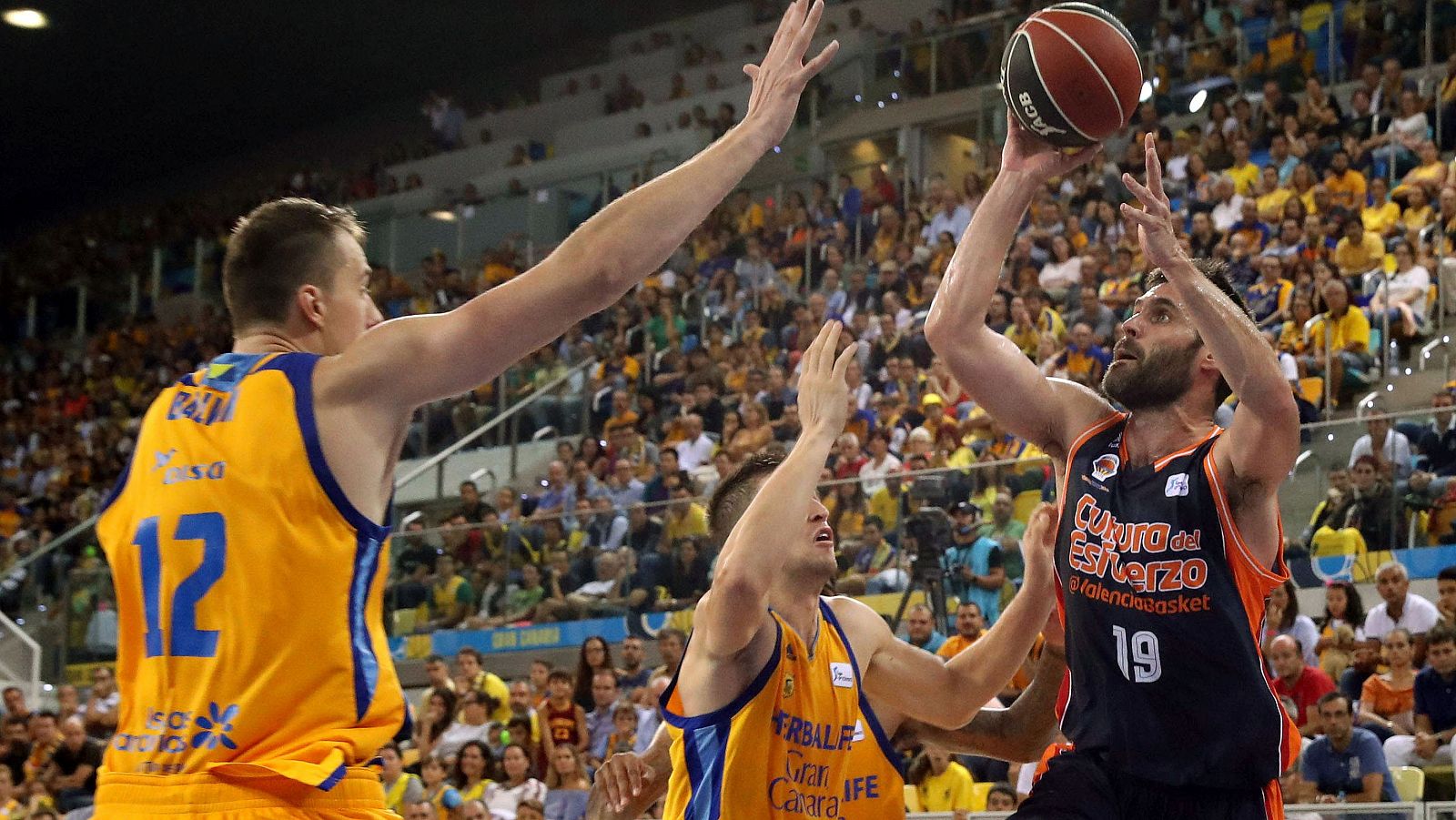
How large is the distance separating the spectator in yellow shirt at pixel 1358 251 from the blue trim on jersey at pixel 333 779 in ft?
38.3

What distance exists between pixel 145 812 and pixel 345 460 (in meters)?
0.67

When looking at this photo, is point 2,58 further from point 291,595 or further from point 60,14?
point 291,595

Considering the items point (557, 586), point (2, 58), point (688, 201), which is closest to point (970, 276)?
point (688, 201)

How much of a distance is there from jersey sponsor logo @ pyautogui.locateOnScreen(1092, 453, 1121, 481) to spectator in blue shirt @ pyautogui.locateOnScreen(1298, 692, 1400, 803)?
13.5ft

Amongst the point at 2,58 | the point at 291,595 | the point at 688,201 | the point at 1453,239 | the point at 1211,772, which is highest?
the point at 2,58

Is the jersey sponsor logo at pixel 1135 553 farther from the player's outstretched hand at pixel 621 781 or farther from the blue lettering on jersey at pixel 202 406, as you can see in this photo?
the blue lettering on jersey at pixel 202 406

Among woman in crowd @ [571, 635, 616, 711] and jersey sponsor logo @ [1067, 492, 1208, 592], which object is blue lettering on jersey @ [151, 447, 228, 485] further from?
woman in crowd @ [571, 635, 616, 711]

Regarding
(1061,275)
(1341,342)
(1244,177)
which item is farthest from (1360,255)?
(1061,275)

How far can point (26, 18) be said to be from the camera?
22.8m

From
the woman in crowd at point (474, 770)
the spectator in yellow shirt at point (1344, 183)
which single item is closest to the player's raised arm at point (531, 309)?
the woman in crowd at point (474, 770)

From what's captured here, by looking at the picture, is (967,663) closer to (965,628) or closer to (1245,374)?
(1245,374)

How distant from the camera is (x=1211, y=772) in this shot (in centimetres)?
405

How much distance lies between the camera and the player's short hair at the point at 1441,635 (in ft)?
27.6

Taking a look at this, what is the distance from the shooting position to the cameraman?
10023mm
